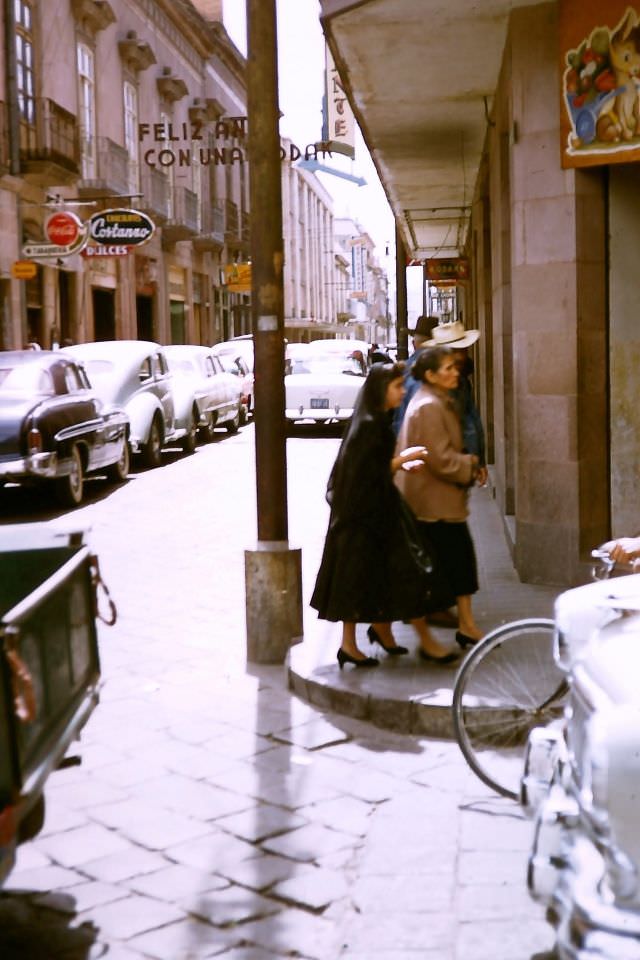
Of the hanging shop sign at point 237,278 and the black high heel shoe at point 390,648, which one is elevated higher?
the hanging shop sign at point 237,278

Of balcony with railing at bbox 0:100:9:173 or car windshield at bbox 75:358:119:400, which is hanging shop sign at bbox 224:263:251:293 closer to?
balcony with railing at bbox 0:100:9:173

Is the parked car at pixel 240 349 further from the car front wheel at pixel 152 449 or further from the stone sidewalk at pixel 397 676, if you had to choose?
the stone sidewalk at pixel 397 676

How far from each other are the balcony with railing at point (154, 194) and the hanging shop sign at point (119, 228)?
622 centimetres

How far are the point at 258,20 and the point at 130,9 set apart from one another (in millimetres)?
29751

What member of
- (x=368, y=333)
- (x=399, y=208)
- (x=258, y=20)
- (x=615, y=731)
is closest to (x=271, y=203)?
(x=258, y=20)

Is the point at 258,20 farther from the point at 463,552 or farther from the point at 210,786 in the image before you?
the point at 210,786

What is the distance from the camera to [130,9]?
3469 cm

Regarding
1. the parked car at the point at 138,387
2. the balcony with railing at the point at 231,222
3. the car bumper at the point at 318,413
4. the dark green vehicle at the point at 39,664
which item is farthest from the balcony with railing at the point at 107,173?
the dark green vehicle at the point at 39,664

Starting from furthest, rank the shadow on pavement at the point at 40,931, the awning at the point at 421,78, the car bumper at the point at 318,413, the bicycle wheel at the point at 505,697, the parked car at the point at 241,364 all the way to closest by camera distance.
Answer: the parked car at the point at 241,364 → the car bumper at the point at 318,413 → the awning at the point at 421,78 → the bicycle wheel at the point at 505,697 → the shadow on pavement at the point at 40,931

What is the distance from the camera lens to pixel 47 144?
87.9 ft

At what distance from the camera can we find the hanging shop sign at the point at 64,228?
86.6 feet

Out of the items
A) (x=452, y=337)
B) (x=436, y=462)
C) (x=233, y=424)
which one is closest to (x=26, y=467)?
(x=452, y=337)

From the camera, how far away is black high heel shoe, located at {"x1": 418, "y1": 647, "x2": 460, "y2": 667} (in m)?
6.54

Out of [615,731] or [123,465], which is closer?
[615,731]
